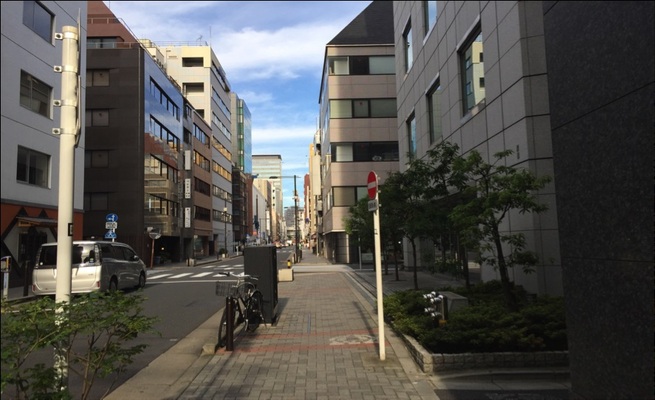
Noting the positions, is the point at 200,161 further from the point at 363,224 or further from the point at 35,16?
the point at 35,16

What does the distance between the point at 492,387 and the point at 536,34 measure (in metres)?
7.52

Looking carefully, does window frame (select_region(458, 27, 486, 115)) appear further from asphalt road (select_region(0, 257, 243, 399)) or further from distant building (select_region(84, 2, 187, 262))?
distant building (select_region(84, 2, 187, 262))

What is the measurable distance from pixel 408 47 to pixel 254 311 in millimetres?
18329

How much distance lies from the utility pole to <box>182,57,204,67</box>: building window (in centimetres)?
6853

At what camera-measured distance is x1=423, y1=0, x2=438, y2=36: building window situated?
17.5m

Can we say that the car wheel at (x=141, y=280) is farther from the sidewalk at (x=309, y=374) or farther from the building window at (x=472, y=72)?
the building window at (x=472, y=72)

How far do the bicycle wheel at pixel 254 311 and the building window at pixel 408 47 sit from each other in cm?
1592

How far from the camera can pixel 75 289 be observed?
48.6 feet

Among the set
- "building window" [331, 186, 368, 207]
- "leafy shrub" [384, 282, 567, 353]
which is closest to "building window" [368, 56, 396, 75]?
A: "building window" [331, 186, 368, 207]

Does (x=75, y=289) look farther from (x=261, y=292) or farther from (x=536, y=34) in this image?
(x=536, y=34)

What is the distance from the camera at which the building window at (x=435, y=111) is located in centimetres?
1776

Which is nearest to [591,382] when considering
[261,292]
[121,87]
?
A: [261,292]

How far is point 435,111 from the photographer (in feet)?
60.9

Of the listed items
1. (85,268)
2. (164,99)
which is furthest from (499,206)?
(164,99)
